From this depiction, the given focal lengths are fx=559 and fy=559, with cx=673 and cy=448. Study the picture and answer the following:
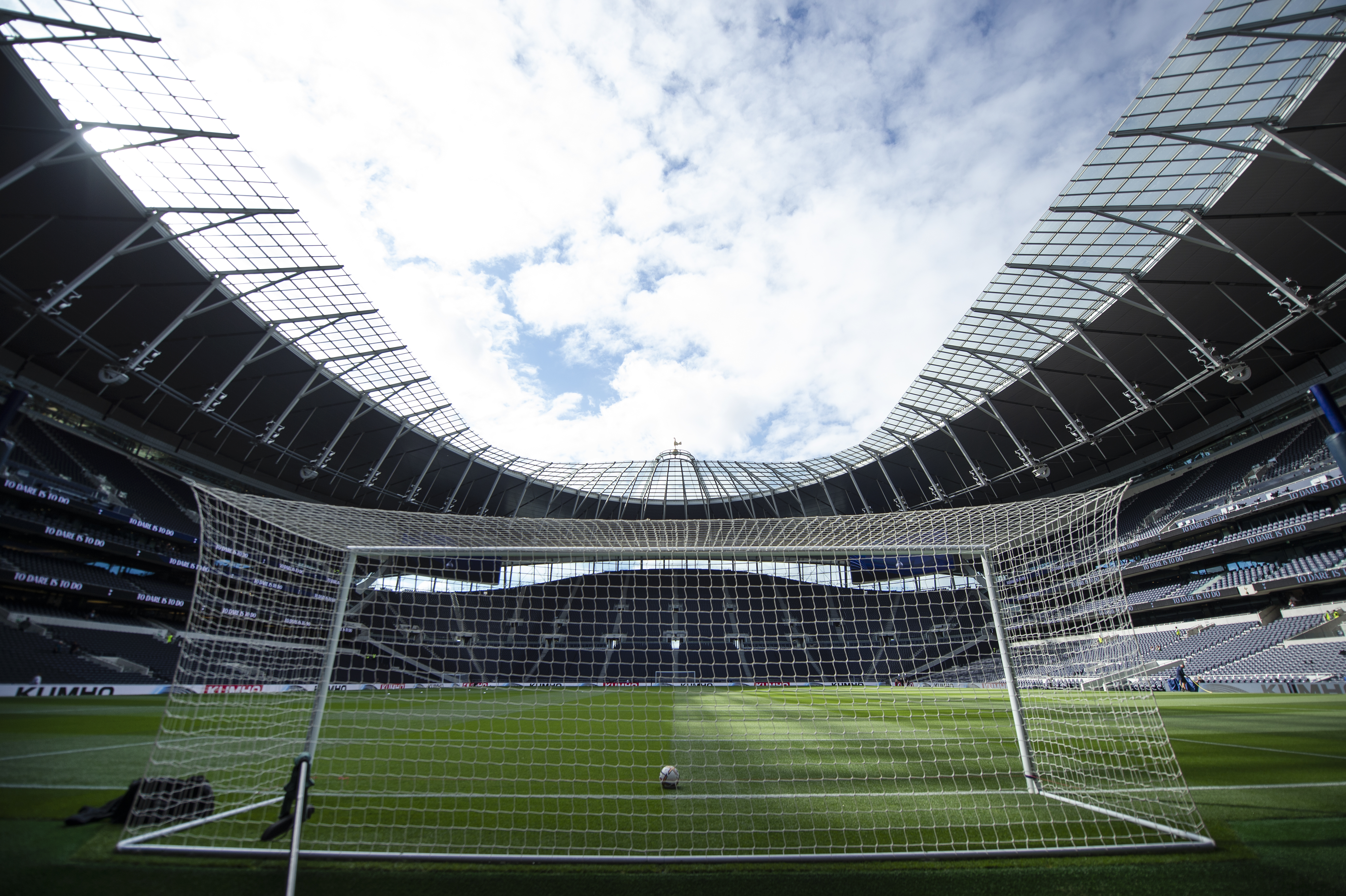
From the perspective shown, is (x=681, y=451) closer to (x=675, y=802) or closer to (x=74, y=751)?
(x=74, y=751)

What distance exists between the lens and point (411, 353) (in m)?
26.4

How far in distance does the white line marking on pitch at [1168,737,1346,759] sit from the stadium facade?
2.10 metres

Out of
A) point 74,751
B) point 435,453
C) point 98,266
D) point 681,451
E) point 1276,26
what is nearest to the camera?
point 74,751

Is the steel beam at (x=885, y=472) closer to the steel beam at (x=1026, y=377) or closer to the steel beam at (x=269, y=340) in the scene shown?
the steel beam at (x=1026, y=377)

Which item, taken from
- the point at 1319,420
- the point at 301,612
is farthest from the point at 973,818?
the point at 1319,420

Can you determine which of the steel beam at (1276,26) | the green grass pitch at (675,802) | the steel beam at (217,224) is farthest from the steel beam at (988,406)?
the steel beam at (217,224)

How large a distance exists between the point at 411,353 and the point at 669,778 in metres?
25.0

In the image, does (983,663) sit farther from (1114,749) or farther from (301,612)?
(301,612)

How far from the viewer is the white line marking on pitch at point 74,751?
7.20 meters

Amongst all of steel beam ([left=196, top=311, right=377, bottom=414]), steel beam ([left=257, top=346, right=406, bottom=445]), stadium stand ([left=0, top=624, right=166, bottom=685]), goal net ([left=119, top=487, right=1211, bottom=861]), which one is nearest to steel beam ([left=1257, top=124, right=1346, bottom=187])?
goal net ([left=119, top=487, right=1211, bottom=861])

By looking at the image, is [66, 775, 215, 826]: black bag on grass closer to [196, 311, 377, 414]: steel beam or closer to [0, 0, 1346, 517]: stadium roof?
[0, 0, 1346, 517]: stadium roof

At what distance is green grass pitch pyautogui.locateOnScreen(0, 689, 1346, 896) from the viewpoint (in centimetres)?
375

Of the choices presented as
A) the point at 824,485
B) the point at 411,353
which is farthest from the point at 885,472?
the point at 411,353

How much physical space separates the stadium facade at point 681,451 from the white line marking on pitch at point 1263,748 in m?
2.10
